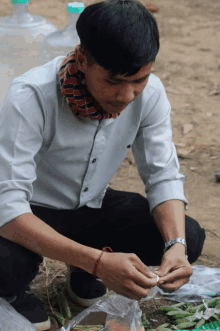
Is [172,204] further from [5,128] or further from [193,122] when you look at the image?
[193,122]

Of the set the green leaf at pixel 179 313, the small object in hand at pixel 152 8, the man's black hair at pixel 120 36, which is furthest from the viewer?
the small object in hand at pixel 152 8

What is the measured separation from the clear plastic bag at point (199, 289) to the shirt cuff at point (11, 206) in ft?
3.33

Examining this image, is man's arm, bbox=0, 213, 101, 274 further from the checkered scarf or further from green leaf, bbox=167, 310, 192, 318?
green leaf, bbox=167, 310, 192, 318

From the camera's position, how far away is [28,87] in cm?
193

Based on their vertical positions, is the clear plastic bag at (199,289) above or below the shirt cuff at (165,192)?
below

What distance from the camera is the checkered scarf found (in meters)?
1.89

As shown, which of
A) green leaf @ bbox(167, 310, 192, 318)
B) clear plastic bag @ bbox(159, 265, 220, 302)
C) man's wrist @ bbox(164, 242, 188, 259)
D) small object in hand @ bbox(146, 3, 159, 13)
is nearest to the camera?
man's wrist @ bbox(164, 242, 188, 259)

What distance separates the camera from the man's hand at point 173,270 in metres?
1.94

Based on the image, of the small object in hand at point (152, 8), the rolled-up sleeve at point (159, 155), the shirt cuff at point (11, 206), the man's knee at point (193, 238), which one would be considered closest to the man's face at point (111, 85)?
the rolled-up sleeve at point (159, 155)

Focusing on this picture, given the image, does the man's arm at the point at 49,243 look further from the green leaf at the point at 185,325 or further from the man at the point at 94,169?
the green leaf at the point at 185,325

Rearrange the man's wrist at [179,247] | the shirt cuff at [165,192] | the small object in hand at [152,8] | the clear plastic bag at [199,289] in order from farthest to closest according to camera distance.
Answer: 1. the small object in hand at [152,8]
2. the clear plastic bag at [199,289]
3. the shirt cuff at [165,192]
4. the man's wrist at [179,247]

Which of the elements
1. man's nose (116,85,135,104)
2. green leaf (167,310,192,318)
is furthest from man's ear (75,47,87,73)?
green leaf (167,310,192,318)

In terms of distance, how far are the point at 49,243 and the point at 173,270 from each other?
53cm

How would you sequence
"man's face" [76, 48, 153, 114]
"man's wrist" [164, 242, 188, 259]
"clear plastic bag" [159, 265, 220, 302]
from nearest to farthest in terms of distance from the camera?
"man's face" [76, 48, 153, 114] < "man's wrist" [164, 242, 188, 259] < "clear plastic bag" [159, 265, 220, 302]
